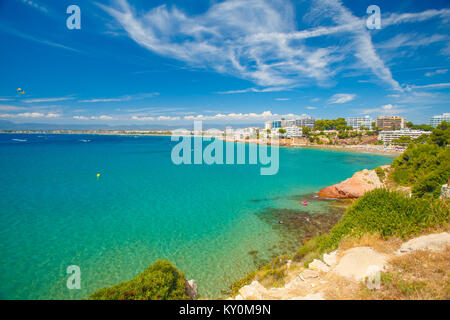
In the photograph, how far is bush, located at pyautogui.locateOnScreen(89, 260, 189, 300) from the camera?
567cm

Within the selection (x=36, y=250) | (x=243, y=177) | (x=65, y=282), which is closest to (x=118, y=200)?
(x=36, y=250)

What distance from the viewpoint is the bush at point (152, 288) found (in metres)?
5.67

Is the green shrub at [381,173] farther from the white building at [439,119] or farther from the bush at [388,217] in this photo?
the white building at [439,119]

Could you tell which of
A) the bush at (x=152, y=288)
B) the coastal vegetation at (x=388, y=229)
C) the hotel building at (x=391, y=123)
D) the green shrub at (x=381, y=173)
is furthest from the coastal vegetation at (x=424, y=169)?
the hotel building at (x=391, y=123)

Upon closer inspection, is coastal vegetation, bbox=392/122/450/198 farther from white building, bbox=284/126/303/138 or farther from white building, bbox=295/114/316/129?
white building, bbox=295/114/316/129

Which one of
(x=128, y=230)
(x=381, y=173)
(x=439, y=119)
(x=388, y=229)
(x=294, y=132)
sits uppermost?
(x=439, y=119)

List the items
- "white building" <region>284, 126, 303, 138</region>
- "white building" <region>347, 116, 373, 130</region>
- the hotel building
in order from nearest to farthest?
"white building" <region>284, 126, 303, 138</region> → the hotel building → "white building" <region>347, 116, 373, 130</region>

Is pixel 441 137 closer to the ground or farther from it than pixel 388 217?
farther from it

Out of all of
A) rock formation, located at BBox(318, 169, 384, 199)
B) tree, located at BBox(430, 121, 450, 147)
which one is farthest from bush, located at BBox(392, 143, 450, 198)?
tree, located at BBox(430, 121, 450, 147)

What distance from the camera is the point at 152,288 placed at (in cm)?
609

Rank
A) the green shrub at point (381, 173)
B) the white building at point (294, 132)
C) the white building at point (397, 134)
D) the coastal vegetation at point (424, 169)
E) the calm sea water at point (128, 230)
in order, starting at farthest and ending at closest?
1. the white building at point (294, 132)
2. the white building at point (397, 134)
3. the green shrub at point (381, 173)
4. the coastal vegetation at point (424, 169)
5. the calm sea water at point (128, 230)

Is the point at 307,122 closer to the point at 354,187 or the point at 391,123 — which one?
the point at 391,123

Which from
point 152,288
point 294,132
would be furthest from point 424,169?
point 294,132

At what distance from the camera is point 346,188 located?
23.8m
